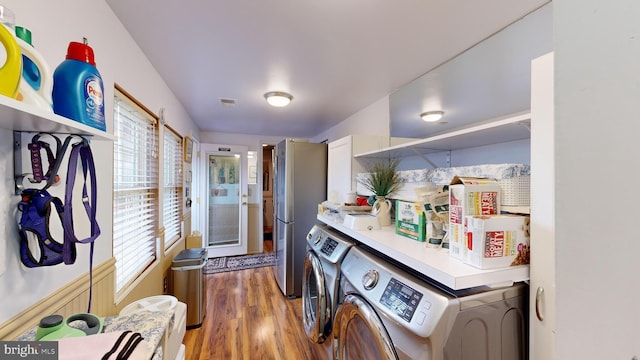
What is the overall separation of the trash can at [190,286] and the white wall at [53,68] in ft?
3.18

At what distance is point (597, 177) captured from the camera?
344mm

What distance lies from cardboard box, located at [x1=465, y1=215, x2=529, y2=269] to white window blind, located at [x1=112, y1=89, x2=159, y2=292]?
1828mm

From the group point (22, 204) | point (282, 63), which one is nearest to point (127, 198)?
point (22, 204)

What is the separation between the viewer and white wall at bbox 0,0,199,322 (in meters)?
0.73

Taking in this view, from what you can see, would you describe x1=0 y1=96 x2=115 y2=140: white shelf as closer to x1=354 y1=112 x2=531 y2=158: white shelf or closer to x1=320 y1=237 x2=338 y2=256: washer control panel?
x1=320 y1=237 x2=338 y2=256: washer control panel

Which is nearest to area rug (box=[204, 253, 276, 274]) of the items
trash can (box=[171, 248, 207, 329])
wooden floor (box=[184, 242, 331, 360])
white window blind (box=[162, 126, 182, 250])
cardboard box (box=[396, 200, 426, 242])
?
wooden floor (box=[184, 242, 331, 360])

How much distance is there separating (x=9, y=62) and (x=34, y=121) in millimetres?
182

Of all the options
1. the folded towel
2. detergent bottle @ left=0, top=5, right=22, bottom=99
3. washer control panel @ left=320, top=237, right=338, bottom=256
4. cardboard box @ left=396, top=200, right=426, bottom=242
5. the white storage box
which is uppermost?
detergent bottle @ left=0, top=5, right=22, bottom=99

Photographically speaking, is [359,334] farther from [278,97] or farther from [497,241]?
[278,97]

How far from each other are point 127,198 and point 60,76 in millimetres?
1148

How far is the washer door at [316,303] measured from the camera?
4.41 feet

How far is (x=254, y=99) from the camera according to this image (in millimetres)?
2533

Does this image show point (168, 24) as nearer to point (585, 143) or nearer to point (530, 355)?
point (585, 143)

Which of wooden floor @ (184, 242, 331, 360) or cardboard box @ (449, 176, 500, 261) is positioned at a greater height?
cardboard box @ (449, 176, 500, 261)
